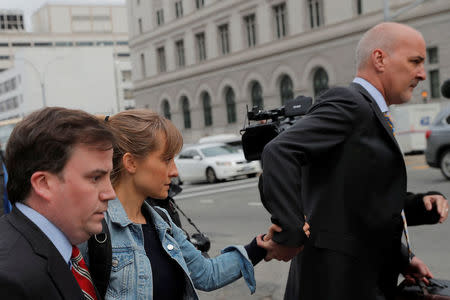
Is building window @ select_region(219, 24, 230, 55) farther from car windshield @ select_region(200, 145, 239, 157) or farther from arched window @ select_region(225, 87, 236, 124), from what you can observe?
car windshield @ select_region(200, 145, 239, 157)

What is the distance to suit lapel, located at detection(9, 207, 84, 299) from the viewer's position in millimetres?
1406

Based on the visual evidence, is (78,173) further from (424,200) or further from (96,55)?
(96,55)

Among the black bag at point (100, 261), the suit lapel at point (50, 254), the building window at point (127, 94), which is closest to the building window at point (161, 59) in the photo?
the building window at point (127, 94)

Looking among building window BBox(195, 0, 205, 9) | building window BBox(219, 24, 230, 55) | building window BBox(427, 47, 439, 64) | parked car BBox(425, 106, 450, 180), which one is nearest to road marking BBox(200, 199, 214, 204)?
parked car BBox(425, 106, 450, 180)

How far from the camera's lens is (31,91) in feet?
275

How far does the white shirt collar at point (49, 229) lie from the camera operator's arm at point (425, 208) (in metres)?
1.59

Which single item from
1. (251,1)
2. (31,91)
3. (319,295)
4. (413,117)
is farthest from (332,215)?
(31,91)

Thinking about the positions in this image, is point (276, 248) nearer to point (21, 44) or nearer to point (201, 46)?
point (201, 46)

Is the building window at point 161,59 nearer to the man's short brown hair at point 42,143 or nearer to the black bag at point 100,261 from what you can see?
the black bag at point 100,261

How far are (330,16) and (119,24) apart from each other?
84943 mm

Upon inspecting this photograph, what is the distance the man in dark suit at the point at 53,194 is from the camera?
4.55ft

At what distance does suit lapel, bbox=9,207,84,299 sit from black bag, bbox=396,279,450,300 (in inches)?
56.3

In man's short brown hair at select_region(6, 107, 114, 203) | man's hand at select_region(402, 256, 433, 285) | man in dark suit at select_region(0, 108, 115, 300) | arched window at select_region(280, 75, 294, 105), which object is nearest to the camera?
man in dark suit at select_region(0, 108, 115, 300)

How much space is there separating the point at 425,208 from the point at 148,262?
125 centimetres
